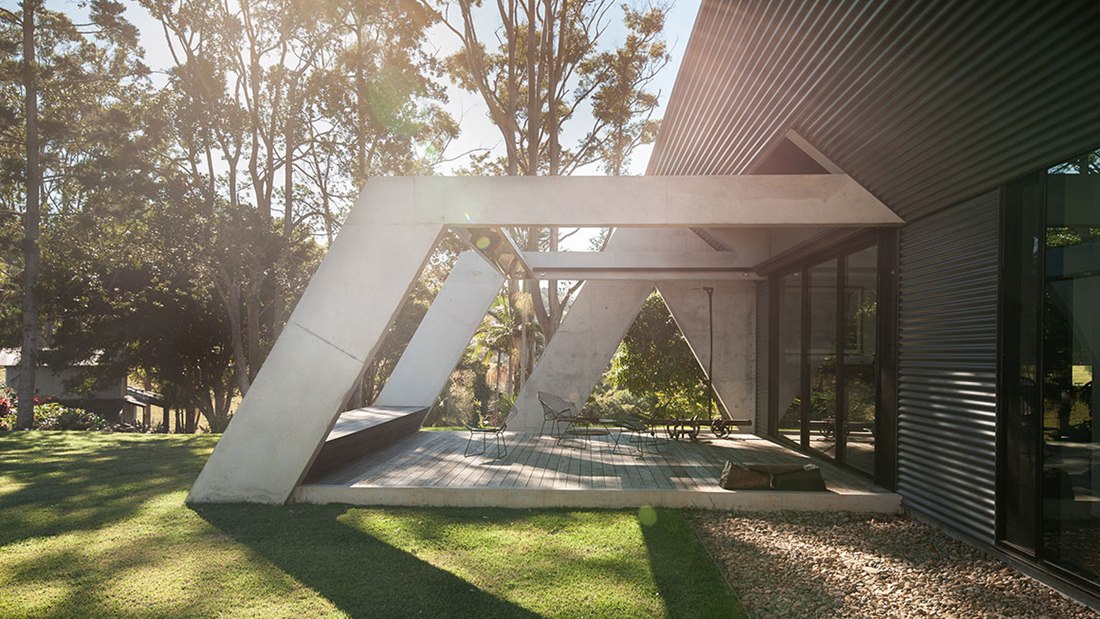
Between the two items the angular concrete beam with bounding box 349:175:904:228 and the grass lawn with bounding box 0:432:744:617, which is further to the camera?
the angular concrete beam with bounding box 349:175:904:228

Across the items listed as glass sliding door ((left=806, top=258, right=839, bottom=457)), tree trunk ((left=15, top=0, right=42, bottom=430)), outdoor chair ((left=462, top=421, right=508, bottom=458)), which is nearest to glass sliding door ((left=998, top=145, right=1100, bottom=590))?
glass sliding door ((left=806, top=258, right=839, bottom=457))

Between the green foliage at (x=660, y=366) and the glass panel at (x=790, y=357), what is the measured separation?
24.8 ft

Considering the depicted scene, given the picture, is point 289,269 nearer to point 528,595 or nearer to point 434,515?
point 434,515

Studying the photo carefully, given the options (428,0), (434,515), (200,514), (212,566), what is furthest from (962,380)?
(428,0)

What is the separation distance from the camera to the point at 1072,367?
14.0ft

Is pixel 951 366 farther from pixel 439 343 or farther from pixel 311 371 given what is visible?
pixel 439 343

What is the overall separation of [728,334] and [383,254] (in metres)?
7.71

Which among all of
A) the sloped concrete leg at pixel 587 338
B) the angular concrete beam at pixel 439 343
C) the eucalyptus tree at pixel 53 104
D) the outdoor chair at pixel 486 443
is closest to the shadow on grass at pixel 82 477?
the angular concrete beam at pixel 439 343

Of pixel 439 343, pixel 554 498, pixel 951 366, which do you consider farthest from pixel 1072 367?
pixel 439 343

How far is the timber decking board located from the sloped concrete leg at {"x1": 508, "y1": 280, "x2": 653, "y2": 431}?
78.2 inches

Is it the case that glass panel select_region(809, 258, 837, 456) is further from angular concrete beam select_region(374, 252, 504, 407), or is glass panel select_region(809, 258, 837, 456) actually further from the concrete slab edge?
angular concrete beam select_region(374, 252, 504, 407)

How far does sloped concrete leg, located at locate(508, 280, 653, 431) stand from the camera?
40.3 feet

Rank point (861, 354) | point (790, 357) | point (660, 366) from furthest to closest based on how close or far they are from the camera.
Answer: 1. point (660, 366)
2. point (790, 357)
3. point (861, 354)

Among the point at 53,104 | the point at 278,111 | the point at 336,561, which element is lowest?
the point at 336,561
